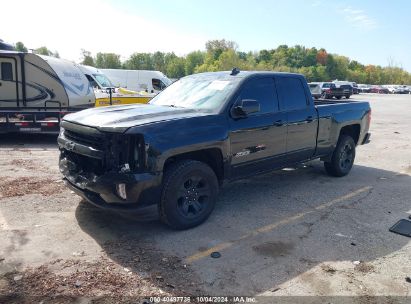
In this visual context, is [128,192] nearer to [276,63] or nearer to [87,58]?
[87,58]

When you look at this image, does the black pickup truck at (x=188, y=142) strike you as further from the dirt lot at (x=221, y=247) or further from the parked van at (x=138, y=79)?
the parked van at (x=138, y=79)

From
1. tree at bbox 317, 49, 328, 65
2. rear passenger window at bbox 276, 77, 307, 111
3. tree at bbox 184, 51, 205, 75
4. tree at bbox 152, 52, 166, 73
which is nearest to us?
rear passenger window at bbox 276, 77, 307, 111

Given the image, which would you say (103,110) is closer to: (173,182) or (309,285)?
(173,182)

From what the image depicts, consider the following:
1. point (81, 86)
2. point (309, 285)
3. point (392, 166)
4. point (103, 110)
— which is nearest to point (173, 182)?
point (103, 110)

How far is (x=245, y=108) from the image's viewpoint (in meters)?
4.73

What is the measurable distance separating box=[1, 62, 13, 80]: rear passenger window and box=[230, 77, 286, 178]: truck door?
29.0 feet

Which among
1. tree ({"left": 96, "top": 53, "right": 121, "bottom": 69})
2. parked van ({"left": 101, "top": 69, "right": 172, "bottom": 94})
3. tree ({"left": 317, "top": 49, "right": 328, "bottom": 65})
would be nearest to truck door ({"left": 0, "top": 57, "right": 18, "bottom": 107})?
parked van ({"left": 101, "top": 69, "right": 172, "bottom": 94})

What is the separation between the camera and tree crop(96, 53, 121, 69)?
109875 mm

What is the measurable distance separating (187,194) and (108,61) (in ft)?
370

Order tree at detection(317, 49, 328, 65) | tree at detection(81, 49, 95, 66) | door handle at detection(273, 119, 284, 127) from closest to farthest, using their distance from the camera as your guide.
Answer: door handle at detection(273, 119, 284, 127) → tree at detection(81, 49, 95, 66) → tree at detection(317, 49, 328, 65)

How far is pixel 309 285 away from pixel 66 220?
3040 mm

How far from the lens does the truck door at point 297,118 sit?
580cm

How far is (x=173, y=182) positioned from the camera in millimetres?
4262

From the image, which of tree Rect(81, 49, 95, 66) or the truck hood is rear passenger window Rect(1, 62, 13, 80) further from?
tree Rect(81, 49, 95, 66)
